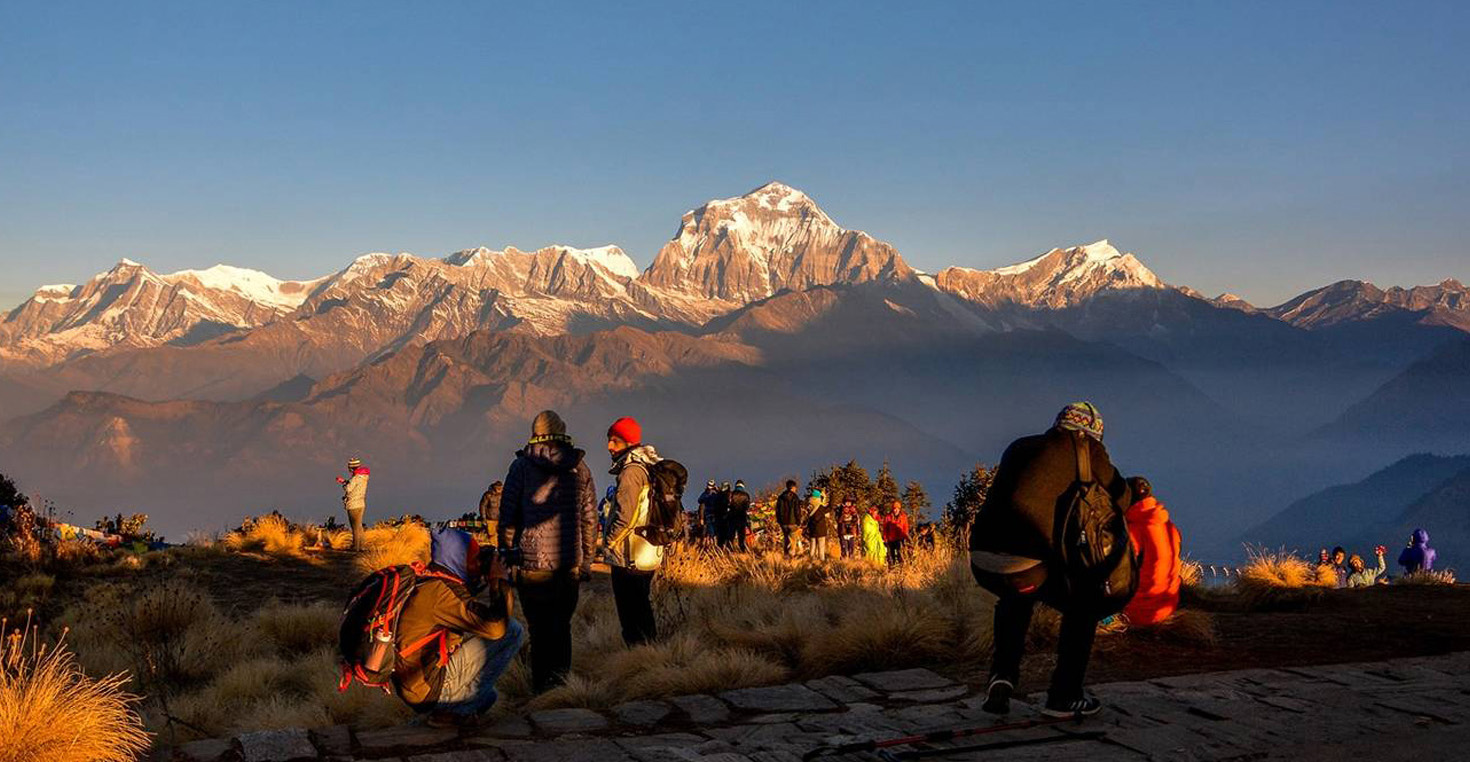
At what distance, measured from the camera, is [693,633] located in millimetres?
9672

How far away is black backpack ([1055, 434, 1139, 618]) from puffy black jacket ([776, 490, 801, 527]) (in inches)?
625

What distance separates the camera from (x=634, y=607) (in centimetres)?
955

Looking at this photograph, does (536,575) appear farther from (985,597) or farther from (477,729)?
(985,597)

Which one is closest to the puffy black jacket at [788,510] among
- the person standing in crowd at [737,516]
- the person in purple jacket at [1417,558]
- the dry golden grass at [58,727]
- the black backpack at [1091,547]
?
the person standing in crowd at [737,516]

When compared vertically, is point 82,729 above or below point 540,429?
below

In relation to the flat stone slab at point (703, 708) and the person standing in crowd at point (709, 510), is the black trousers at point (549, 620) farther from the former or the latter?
the person standing in crowd at point (709, 510)

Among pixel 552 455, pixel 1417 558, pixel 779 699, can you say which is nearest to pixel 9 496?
pixel 552 455

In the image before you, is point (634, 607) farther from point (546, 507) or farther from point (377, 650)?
point (377, 650)

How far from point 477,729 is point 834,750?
2156 millimetres

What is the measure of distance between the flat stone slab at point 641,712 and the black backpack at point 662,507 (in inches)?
63.3

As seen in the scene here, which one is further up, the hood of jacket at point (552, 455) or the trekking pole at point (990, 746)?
the hood of jacket at point (552, 455)

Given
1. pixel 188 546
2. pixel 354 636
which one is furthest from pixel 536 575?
pixel 188 546

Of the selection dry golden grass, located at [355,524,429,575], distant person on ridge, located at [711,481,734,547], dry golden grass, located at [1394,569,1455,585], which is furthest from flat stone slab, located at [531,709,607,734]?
distant person on ridge, located at [711,481,734,547]

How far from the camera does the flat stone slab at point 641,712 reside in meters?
7.32
